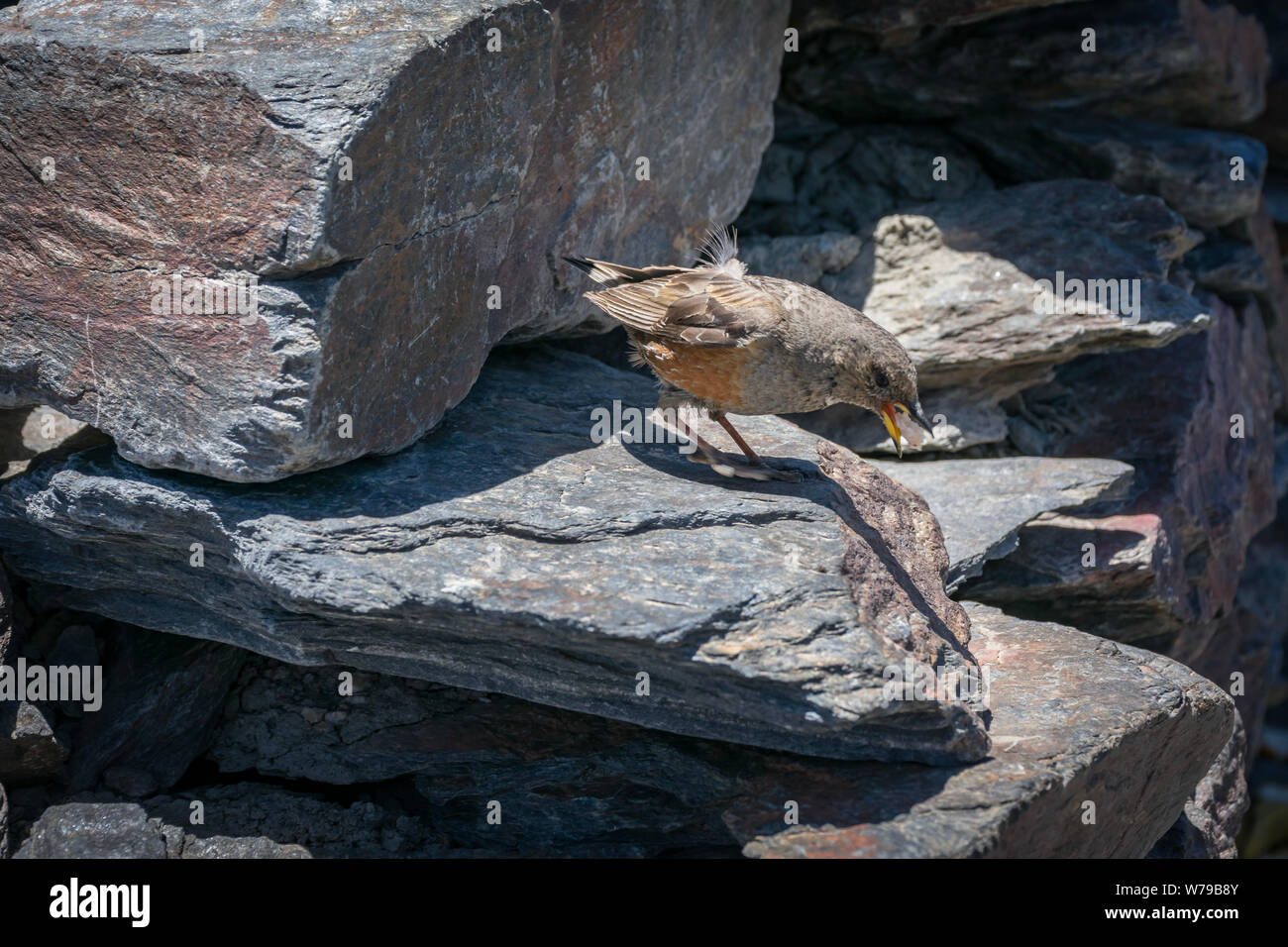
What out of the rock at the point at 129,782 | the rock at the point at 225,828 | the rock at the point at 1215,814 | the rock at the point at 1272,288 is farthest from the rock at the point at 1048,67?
the rock at the point at 129,782

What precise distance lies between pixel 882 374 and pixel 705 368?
2.66ft

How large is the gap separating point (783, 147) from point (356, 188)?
5109 millimetres

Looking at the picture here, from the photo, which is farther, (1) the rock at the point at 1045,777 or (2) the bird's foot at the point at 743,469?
(2) the bird's foot at the point at 743,469

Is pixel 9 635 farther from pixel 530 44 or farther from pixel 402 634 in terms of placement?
pixel 530 44

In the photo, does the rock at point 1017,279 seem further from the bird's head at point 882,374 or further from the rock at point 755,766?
the bird's head at point 882,374

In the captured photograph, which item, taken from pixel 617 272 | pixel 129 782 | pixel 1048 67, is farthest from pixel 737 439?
pixel 1048 67

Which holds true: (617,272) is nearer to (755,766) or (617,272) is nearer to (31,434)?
(755,766)

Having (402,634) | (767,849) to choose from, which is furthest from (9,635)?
(767,849)

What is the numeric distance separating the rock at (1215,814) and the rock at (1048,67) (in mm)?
4601

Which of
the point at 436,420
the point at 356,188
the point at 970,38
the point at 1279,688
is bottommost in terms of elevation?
the point at 1279,688

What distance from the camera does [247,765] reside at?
6055 mm

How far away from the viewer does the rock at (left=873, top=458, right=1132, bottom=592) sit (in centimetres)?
680

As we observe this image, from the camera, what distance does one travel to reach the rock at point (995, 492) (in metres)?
6.80

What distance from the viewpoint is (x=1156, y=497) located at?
8.11 metres
